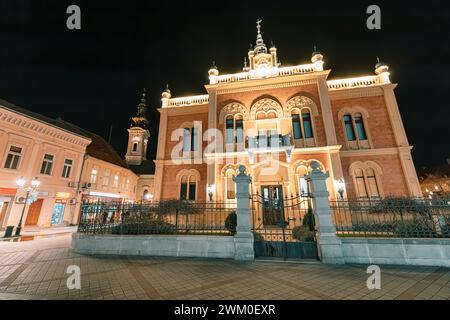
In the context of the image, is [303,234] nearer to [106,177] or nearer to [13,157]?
[13,157]

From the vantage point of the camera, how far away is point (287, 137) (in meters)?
14.4

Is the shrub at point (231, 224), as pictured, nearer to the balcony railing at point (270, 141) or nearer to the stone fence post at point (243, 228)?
the stone fence post at point (243, 228)

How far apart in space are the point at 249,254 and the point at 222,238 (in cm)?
111

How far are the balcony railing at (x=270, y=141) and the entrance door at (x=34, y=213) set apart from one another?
19.8m

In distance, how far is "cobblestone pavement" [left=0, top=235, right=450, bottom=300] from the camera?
4062 mm

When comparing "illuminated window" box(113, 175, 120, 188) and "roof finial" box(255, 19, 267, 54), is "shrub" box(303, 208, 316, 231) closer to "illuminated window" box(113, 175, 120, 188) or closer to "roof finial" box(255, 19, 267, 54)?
"roof finial" box(255, 19, 267, 54)

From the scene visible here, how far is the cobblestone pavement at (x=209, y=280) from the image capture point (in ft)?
13.3

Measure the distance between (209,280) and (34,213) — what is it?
813 inches

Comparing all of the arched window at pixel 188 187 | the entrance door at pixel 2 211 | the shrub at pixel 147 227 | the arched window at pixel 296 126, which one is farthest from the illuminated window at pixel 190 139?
the entrance door at pixel 2 211

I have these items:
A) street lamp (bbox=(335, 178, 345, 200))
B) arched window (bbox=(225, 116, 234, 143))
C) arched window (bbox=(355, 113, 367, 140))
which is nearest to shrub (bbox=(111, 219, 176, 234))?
arched window (bbox=(225, 116, 234, 143))

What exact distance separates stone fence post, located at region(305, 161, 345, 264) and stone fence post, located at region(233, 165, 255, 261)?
7.79 ft
